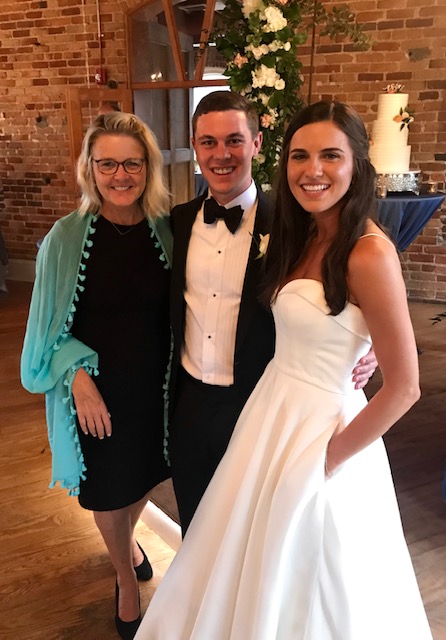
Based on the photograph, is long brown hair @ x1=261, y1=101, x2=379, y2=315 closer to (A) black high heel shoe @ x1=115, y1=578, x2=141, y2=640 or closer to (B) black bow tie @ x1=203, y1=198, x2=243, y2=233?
(B) black bow tie @ x1=203, y1=198, x2=243, y2=233

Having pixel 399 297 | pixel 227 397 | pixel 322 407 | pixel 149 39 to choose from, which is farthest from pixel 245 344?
pixel 149 39

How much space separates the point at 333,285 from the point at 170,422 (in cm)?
84

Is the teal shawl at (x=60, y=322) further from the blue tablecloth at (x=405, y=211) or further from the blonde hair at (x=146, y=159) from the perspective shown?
the blue tablecloth at (x=405, y=211)

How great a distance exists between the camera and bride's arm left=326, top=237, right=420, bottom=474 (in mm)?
1161

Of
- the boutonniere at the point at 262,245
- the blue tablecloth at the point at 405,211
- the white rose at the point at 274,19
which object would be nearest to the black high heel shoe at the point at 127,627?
the boutonniere at the point at 262,245

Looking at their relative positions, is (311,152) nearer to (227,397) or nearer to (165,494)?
(227,397)

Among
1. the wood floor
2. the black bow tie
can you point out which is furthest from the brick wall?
the black bow tie

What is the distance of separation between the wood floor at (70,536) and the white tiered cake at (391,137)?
5.04 ft

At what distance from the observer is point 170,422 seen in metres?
1.84

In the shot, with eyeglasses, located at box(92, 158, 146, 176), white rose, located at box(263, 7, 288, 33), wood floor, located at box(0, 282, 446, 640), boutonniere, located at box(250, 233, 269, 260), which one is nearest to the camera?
boutonniere, located at box(250, 233, 269, 260)

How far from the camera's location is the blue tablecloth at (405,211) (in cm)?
376

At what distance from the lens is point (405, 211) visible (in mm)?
3850

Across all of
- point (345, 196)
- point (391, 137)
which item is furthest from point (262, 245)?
point (391, 137)

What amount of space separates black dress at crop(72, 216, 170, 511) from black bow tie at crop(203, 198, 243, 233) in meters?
0.21
